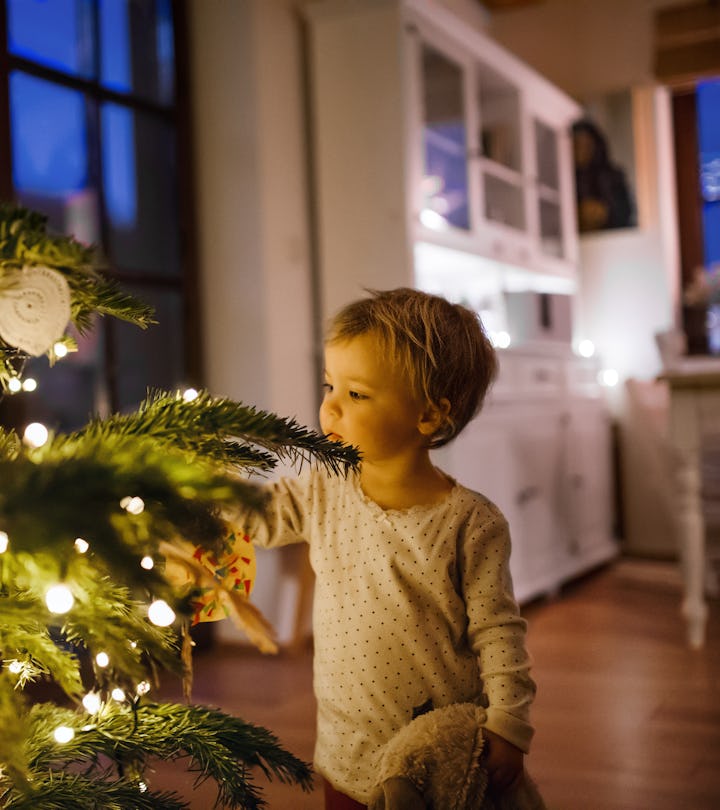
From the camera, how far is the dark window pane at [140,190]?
2.53 meters

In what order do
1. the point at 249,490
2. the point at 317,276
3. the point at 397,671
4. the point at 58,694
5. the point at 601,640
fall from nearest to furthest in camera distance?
the point at 249,490 → the point at 397,671 → the point at 58,694 → the point at 601,640 → the point at 317,276

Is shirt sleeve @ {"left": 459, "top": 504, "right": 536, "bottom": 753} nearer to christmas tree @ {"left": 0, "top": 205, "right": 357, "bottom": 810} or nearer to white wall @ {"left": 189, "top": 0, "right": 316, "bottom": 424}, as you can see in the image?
christmas tree @ {"left": 0, "top": 205, "right": 357, "bottom": 810}

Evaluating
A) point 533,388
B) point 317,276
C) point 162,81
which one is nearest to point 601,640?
point 533,388

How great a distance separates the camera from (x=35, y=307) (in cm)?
63

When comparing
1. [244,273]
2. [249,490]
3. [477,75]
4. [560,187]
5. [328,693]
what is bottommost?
[328,693]

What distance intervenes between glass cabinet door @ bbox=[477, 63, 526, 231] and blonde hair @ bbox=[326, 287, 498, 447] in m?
2.12

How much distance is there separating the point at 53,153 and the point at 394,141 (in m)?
0.96

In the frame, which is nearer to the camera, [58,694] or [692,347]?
[58,694]

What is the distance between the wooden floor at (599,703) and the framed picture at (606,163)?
5.79ft

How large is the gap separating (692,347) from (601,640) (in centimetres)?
190

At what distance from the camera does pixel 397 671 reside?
983mm

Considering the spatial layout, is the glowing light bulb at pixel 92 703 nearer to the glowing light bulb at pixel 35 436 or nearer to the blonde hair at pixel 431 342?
the glowing light bulb at pixel 35 436

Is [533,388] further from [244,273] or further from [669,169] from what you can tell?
[669,169]

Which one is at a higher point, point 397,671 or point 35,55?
point 35,55
